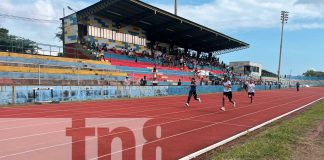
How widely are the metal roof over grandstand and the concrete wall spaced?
35.9 ft

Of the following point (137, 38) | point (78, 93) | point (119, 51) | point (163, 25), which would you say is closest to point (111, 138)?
point (78, 93)

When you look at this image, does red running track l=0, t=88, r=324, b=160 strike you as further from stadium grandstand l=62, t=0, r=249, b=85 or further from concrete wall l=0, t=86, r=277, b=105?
stadium grandstand l=62, t=0, r=249, b=85

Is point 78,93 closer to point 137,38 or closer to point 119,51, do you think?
point 119,51

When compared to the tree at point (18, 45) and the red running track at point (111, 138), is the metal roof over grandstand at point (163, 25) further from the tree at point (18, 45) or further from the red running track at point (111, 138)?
the red running track at point (111, 138)

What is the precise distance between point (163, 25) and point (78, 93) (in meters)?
26.2

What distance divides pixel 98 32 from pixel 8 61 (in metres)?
16.3

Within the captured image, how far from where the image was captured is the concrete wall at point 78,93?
20438 mm

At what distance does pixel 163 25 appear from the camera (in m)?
48.9

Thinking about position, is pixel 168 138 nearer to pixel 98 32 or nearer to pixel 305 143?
pixel 305 143

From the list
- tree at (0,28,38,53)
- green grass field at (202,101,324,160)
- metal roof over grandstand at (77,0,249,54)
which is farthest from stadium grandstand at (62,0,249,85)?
green grass field at (202,101,324,160)

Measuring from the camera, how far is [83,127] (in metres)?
11.1

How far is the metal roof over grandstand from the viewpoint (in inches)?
1545

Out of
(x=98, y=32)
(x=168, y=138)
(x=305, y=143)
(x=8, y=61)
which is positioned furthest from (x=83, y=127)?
(x=98, y=32)

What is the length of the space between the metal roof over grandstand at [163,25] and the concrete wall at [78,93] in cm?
1093
